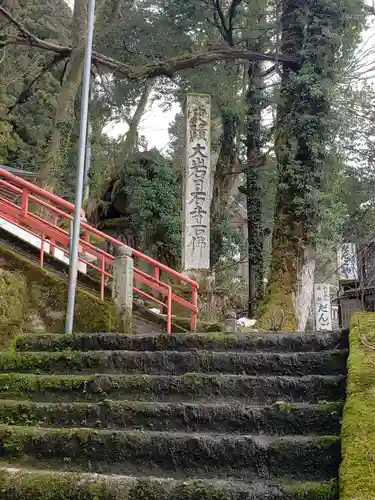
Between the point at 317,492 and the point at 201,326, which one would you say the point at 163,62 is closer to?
the point at 201,326

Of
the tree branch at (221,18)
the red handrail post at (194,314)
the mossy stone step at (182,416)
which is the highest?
the tree branch at (221,18)

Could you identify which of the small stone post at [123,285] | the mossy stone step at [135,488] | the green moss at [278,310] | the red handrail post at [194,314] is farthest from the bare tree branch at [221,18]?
the mossy stone step at [135,488]

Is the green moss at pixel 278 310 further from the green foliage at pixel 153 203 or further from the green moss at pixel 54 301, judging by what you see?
the green foliage at pixel 153 203

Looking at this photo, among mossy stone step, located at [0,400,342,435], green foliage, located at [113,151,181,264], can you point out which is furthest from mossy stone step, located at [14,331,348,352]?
green foliage, located at [113,151,181,264]

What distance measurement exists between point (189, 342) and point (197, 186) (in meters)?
5.65

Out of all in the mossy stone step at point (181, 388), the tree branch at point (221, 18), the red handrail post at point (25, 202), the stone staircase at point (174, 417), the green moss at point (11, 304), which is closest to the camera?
the stone staircase at point (174, 417)

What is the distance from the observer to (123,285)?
6984mm

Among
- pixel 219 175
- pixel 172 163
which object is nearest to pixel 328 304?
pixel 219 175

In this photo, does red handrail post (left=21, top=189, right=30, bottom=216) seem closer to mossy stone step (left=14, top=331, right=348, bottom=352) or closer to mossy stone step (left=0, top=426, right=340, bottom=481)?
mossy stone step (left=14, top=331, right=348, bottom=352)

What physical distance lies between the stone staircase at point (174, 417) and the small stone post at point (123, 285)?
1.83m

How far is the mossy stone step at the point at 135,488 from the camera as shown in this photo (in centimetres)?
293

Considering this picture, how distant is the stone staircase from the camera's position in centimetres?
320

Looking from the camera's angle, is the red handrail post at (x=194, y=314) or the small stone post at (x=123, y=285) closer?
the small stone post at (x=123, y=285)

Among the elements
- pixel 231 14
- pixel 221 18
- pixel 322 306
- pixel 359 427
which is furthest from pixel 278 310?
pixel 322 306
